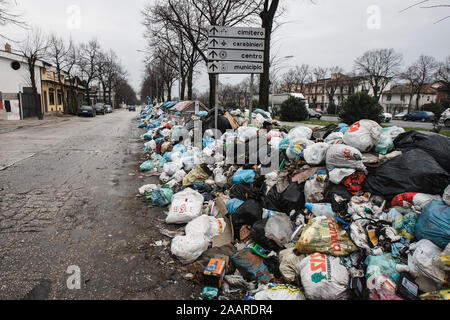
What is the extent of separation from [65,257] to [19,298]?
62cm

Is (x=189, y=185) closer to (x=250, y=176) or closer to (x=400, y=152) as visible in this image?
(x=250, y=176)

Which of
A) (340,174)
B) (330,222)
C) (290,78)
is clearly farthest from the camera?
(290,78)

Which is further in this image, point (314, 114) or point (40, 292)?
point (314, 114)

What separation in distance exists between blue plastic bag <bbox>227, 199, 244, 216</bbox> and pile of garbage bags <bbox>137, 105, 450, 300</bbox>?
0.06 ft

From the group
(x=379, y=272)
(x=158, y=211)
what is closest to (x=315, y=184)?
(x=379, y=272)

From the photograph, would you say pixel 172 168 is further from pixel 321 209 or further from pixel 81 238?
pixel 321 209

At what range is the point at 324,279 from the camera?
220 centimetres

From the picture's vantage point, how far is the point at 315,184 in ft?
→ 11.3

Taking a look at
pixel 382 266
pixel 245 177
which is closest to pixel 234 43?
pixel 245 177

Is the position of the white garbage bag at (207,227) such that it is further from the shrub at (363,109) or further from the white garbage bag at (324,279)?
the shrub at (363,109)

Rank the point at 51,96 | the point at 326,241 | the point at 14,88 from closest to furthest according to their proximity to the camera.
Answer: the point at 326,241 → the point at 14,88 → the point at 51,96

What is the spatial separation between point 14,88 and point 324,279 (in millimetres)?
28569

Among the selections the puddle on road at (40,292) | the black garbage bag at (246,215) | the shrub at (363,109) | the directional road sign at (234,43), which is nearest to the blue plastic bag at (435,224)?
the black garbage bag at (246,215)

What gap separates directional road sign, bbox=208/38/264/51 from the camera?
5625 mm
